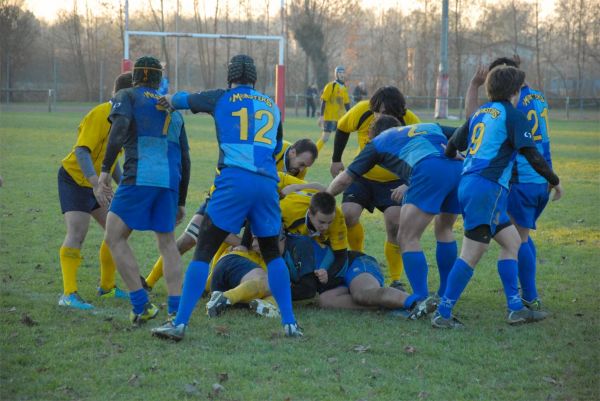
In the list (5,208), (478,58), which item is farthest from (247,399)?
(478,58)

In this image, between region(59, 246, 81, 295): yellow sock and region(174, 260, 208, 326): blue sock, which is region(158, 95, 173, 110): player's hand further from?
region(59, 246, 81, 295): yellow sock

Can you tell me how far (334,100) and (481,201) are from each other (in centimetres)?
1608

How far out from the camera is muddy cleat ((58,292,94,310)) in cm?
606

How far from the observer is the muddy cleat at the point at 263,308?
5844 millimetres

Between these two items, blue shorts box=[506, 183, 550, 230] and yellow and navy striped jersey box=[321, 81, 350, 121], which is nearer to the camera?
blue shorts box=[506, 183, 550, 230]

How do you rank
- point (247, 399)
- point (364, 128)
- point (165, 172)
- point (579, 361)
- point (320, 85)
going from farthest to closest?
point (320, 85) → point (364, 128) → point (165, 172) → point (579, 361) → point (247, 399)

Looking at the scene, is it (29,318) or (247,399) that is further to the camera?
(29,318)

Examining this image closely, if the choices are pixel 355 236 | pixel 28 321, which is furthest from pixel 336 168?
pixel 28 321

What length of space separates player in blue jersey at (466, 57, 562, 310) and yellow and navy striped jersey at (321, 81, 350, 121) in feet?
48.9

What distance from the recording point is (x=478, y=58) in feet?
178

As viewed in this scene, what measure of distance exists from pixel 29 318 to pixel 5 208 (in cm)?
564

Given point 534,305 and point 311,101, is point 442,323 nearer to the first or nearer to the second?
point 534,305

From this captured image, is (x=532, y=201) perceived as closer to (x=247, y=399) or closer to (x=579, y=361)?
(x=579, y=361)

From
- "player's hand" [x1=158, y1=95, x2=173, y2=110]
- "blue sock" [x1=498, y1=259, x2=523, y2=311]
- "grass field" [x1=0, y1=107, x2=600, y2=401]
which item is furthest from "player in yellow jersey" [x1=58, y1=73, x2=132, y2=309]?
"blue sock" [x1=498, y1=259, x2=523, y2=311]
